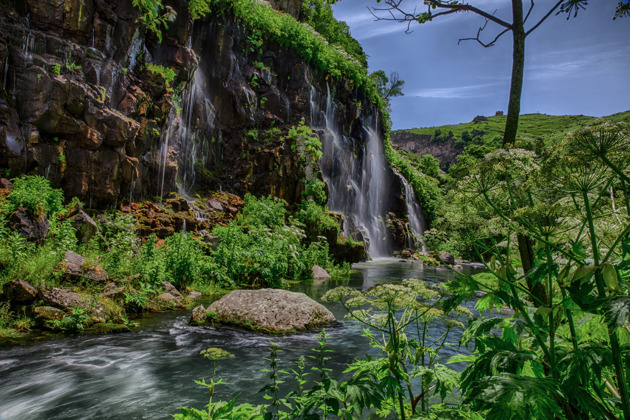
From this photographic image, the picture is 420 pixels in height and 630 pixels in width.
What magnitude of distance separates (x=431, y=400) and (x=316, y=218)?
13077 mm

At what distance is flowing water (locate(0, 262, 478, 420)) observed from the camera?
12.1 ft

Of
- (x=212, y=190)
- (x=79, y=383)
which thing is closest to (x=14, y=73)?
(x=212, y=190)

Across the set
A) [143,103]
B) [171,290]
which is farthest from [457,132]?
[171,290]

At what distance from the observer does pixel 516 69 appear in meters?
3.29

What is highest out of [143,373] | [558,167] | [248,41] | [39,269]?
[248,41]

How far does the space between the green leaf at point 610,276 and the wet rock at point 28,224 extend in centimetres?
913

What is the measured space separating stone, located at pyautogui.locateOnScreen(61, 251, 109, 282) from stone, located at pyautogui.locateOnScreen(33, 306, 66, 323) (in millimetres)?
944

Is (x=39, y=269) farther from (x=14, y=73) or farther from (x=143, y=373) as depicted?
(x=14, y=73)

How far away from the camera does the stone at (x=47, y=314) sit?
5.71m

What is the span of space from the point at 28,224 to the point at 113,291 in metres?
2.54

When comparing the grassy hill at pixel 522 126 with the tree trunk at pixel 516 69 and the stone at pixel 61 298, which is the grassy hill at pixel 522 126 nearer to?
the tree trunk at pixel 516 69

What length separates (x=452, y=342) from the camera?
19.7 feet

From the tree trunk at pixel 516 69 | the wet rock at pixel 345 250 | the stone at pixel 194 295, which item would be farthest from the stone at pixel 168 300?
the wet rock at pixel 345 250

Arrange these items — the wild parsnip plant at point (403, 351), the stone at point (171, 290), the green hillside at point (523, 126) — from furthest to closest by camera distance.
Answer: the green hillside at point (523, 126) < the stone at point (171, 290) < the wild parsnip plant at point (403, 351)
